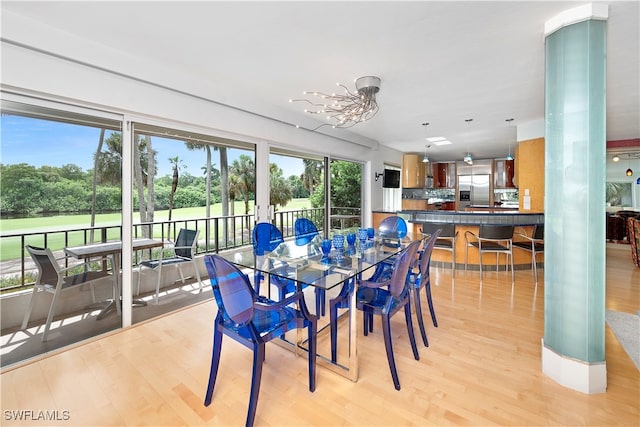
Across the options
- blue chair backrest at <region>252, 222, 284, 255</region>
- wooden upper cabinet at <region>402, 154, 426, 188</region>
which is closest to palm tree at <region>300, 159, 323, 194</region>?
blue chair backrest at <region>252, 222, 284, 255</region>

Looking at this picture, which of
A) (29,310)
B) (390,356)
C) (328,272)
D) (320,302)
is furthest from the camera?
(320,302)

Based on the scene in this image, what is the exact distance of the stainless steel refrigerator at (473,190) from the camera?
8875 mm

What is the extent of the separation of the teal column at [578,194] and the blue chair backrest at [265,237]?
2350 millimetres

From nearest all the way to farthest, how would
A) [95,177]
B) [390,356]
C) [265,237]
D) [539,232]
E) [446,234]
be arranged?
[390,356], [95,177], [265,237], [539,232], [446,234]

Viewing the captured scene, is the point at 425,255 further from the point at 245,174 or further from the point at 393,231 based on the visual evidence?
the point at 245,174

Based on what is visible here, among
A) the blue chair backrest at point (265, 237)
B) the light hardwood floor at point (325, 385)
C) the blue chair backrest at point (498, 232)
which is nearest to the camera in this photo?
the light hardwood floor at point (325, 385)

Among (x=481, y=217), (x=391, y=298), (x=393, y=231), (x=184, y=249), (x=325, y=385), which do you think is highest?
(x=481, y=217)

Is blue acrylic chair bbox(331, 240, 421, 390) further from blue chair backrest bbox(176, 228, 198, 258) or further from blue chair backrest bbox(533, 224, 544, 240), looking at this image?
blue chair backrest bbox(533, 224, 544, 240)

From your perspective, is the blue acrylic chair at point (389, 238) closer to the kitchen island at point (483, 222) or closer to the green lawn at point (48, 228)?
the kitchen island at point (483, 222)

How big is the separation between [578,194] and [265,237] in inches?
107

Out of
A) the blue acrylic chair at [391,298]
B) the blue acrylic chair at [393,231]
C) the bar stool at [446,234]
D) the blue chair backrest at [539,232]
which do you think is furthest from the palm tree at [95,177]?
the blue chair backrest at [539,232]

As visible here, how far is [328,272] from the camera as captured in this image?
1.99 metres

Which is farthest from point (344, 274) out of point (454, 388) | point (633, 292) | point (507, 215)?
point (633, 292)

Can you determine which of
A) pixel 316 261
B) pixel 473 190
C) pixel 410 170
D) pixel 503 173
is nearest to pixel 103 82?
pixel 316 261
